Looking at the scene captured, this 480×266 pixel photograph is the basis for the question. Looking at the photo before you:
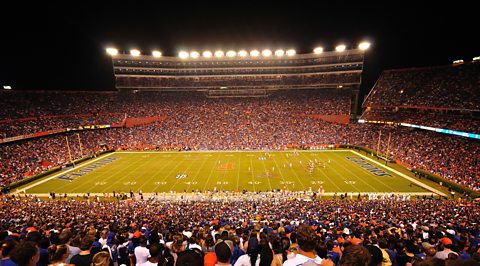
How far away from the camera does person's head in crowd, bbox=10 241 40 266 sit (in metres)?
3.63

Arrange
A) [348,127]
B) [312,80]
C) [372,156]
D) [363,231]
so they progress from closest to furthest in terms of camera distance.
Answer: [363,231] → [372,156] → [348,127] → [312,80]

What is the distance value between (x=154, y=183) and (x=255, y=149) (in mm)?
25351

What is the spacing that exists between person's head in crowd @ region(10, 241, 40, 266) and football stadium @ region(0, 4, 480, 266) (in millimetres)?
22

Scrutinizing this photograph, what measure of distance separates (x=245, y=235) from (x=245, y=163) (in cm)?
3186

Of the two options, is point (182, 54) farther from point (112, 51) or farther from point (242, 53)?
point (112, 51)

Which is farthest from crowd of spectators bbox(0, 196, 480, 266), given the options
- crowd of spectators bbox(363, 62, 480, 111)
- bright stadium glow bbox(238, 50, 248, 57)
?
bright stadium glow bbox(238, 50, 248, 57)

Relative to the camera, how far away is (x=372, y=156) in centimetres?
4422

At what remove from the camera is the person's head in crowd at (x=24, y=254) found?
3.63m

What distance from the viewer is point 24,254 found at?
12.2 feet

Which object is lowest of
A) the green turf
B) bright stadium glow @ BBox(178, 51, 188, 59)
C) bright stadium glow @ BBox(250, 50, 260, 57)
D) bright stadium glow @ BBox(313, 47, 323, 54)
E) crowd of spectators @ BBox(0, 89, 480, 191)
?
the green turf

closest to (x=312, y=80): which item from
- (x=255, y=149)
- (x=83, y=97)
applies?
(x=255, y=149)

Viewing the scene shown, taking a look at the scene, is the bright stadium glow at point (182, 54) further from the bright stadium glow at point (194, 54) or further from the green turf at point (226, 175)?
the green turf at point (226, 175)

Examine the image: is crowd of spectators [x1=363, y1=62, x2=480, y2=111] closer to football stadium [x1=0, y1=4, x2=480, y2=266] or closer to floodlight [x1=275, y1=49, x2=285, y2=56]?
football stadium [x1=0, y1=4, x2=480, y2=266]

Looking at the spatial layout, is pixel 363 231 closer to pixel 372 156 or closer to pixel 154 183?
pixel 154 183
